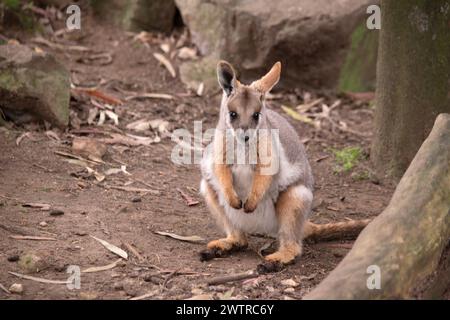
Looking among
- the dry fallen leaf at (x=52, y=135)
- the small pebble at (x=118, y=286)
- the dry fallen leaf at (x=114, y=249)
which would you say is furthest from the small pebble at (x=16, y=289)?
the dry fallen leaf at (x=52, y=135)

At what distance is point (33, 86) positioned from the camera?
7.13 meters

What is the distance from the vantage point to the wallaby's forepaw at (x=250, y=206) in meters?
5.57

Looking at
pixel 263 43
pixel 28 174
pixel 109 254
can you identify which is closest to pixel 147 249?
pixel 109 254

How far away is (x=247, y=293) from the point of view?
4.84m

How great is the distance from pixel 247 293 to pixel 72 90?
4.02 meters

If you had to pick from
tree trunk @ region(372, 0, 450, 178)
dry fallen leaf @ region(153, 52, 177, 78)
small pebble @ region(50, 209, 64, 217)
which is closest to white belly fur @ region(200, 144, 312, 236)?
small pebble @ region(50, 209, 64, 217)

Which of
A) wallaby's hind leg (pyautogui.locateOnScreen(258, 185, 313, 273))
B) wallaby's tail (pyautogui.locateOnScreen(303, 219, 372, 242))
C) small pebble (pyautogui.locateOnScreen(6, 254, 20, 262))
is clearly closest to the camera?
small pebble (pyautogui.locateOnScreen(6, 254, 20, 262))

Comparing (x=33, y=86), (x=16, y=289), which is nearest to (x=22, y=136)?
(x=33, y=86)

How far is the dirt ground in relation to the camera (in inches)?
194

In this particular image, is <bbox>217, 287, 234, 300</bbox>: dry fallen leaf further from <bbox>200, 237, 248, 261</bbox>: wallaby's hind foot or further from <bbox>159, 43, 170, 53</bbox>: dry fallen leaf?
<bbox>159, 43, 170, 53</bbox>: dry fallen leaf

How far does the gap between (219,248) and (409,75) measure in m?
2.66

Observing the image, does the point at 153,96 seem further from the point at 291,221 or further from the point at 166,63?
the point at 291,221

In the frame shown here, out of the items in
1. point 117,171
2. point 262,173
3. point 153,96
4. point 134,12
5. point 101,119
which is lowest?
point 117,171

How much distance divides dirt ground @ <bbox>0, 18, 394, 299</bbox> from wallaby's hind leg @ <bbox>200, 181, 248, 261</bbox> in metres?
0.12
